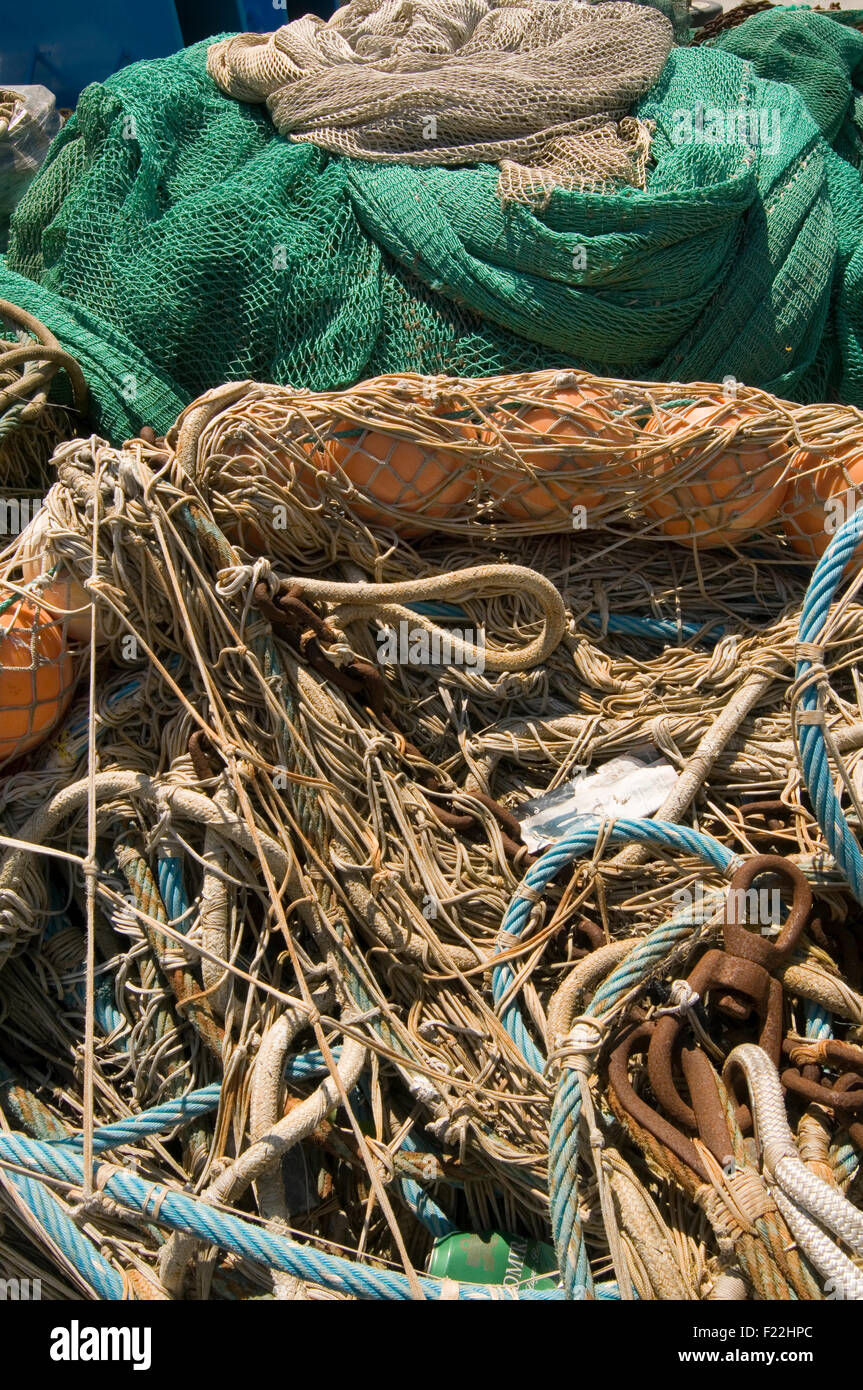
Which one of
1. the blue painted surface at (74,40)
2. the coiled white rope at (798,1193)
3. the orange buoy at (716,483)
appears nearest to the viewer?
the coiled white rope at (798,1193)

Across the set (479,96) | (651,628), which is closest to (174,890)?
(651,628)

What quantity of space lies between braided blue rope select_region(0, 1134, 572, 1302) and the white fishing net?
2160 mm

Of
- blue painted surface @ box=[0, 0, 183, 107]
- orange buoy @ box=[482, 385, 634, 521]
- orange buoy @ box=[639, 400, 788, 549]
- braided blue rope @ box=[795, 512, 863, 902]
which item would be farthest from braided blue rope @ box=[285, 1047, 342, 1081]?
blue painted surface @ box=[0, 0, 183, 107]

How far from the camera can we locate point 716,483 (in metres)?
2.20

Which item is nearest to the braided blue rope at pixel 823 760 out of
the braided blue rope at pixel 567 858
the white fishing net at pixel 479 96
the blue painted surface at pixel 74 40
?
the braided blue rope at pixel 567 858

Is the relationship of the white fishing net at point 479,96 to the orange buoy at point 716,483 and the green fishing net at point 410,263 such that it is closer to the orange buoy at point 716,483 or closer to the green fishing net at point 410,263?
the green fishing net at point 410,263

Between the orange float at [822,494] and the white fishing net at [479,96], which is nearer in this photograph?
the orange float at [822,494]

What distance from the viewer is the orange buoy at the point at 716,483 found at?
2.18m

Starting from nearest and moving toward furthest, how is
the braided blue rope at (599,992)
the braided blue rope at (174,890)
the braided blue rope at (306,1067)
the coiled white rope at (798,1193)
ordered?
the coiled white rope at (798,1193) → the braided blue rope at (599,992) → the braided blue rope at (306,1067) → the braided blue rope at (174,890)

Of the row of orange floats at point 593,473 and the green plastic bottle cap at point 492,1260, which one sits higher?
the row of orange floats at point 593,473
